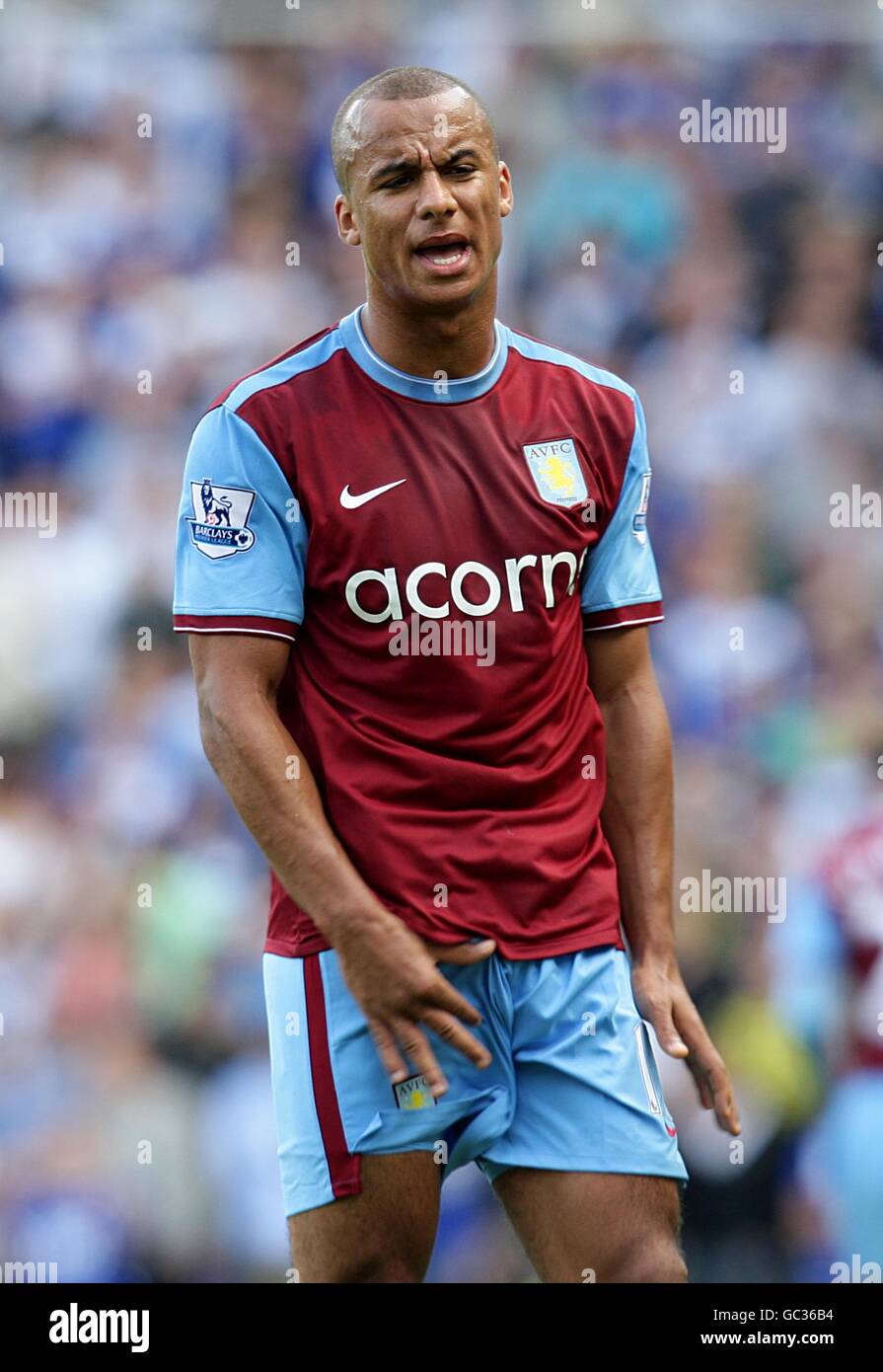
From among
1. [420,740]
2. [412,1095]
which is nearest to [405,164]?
[420,740]

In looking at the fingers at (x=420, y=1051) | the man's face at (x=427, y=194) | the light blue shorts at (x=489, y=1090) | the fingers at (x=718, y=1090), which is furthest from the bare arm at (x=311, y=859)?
the man's face at (x=427, y=194)

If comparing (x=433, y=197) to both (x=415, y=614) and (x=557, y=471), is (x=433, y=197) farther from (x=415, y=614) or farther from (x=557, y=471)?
(x=415, y=614)

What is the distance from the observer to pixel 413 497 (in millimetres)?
2732

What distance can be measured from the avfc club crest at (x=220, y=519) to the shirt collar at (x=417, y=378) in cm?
30

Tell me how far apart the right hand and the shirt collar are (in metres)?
0.83

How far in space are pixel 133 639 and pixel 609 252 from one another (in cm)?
223

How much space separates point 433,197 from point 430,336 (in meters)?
0.22

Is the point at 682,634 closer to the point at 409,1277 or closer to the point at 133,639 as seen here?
the point at 133,639

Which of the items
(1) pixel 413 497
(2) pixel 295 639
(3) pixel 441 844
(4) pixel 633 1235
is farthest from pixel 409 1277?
(1) pixel 413 497

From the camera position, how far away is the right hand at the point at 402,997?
2557 mm

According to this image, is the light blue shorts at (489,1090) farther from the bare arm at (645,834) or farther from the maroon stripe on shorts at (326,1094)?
the bare arm at (645,834)

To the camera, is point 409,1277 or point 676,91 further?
point 676,91

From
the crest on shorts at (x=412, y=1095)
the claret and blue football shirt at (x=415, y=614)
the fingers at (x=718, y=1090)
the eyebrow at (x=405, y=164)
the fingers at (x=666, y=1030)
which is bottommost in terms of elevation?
the fingers at (x=718, y=1090)

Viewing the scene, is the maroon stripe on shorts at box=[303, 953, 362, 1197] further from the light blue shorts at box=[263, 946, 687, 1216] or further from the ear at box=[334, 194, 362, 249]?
the ear at box=[334, 194, 362, 249]
